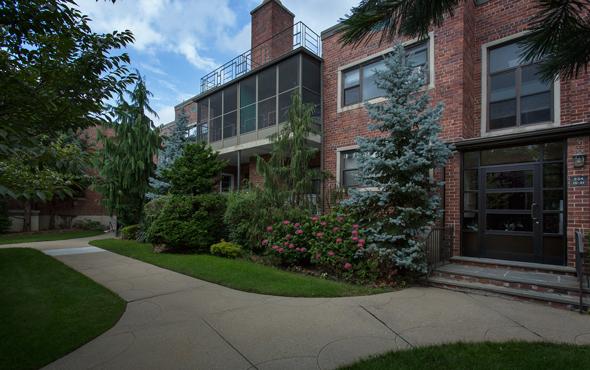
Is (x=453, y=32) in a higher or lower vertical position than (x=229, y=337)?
higher

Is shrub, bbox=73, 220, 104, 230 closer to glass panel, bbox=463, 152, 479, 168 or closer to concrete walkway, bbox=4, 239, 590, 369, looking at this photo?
concrete walkway, bbox=4, 239, 590, 369

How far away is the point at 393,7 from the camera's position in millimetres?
1721

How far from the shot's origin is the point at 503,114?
313 inches

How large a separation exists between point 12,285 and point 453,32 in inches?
457

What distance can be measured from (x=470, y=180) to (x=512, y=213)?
120cm

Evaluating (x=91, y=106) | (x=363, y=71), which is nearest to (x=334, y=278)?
(x=91, y=106)

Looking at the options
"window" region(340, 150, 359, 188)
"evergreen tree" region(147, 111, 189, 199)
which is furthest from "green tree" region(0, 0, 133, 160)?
"evergreen tree" region(147, 111, 189, 199)

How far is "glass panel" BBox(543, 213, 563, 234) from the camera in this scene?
6.73 metres

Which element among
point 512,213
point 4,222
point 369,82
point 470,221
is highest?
point 369,82

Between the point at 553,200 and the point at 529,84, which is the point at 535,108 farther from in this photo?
the point at 553,200

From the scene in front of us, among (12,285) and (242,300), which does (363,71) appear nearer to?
(242,300)

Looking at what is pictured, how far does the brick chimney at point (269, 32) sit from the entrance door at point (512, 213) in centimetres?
→ 1071

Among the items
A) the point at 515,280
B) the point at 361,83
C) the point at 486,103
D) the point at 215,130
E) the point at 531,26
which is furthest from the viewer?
the point at 215,130

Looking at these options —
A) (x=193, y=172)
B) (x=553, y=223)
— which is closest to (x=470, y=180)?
(x=553, y=223)
